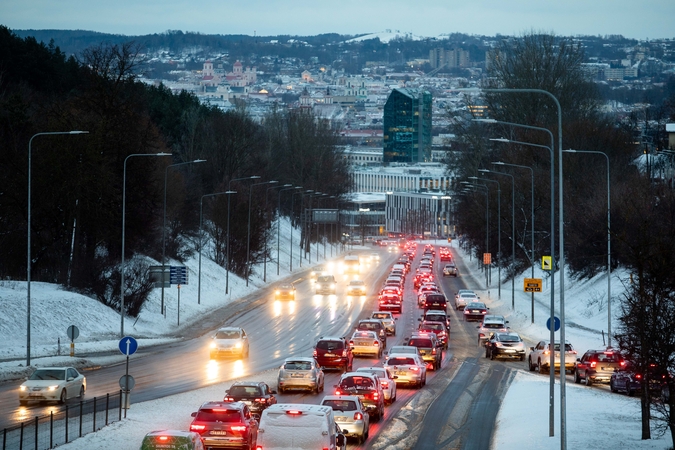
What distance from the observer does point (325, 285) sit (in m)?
89.5

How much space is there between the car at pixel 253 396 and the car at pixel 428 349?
16.5 meters

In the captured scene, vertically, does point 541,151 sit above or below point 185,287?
above

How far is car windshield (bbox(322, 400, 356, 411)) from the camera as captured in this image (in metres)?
27.2

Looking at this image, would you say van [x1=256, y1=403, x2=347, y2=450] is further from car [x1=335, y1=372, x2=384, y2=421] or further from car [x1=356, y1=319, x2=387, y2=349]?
car [x1=356, y1=319, x2=387, y2=349]

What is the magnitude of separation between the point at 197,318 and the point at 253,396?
42068 millimetres

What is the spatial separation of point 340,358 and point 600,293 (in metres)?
27.6

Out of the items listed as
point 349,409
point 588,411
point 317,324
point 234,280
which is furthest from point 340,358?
point 234,280

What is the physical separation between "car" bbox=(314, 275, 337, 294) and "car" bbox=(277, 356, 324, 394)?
52.2 m

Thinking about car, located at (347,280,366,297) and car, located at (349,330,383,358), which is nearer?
car, located at (349,330,383,358)

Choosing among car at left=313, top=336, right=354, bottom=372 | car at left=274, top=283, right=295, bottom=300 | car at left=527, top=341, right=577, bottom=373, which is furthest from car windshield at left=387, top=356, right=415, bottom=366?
car at left=274, top=283, right=295, bottom=300

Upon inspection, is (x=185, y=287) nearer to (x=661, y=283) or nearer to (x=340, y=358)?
(x=340, y=358)

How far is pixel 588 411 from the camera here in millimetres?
31922

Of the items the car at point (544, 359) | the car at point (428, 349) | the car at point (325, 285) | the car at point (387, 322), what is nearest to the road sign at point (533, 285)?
the car at point (387, 322)

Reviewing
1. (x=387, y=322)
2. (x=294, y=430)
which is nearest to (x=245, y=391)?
(x=294, y=430)
